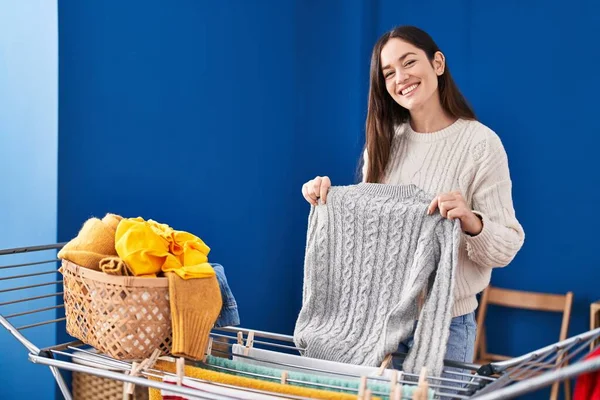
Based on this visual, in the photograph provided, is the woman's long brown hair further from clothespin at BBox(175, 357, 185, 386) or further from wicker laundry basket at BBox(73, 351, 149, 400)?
wicker laundry basket at BBox(73, 351, 149, 400)

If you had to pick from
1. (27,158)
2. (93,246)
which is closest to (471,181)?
(93,246)

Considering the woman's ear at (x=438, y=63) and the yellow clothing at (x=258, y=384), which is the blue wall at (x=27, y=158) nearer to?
the yellow clothing at (x=258, y=384)

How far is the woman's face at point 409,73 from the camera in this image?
1.59m

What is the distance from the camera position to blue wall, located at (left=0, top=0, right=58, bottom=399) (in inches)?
83.2

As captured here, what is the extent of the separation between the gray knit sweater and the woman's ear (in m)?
0.36

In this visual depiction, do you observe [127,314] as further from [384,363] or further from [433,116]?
[433,116]

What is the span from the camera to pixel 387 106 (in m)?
1.69

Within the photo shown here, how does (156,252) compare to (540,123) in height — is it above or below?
below

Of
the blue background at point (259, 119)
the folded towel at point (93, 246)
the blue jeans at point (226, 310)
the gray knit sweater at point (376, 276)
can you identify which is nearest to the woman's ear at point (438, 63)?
the gray knit sweater at point (376, 276)

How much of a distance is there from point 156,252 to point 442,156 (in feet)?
2.30

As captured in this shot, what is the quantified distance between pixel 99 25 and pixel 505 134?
1835mm

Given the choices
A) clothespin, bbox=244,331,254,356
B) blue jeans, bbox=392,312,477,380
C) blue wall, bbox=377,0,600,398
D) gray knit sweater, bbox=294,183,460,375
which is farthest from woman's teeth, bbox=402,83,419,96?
blue wall, bbox=377,0,600,398

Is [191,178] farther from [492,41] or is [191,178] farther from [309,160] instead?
[492,41]

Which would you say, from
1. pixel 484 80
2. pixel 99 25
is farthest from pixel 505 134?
pixel 99 25
